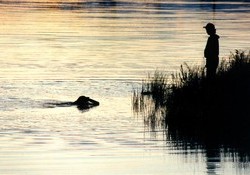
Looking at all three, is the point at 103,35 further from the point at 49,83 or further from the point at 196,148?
the point at 196,148

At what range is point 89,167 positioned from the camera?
19.0 metres

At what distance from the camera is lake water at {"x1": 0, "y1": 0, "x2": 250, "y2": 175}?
1977 cm

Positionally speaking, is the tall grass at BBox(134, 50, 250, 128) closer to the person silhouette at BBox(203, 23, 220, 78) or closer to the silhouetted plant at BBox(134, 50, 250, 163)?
the silhouetted plant at BBox(134, 50, 250, 163)

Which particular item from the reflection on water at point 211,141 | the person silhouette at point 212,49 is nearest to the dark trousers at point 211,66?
the person silhouette at point 212,49

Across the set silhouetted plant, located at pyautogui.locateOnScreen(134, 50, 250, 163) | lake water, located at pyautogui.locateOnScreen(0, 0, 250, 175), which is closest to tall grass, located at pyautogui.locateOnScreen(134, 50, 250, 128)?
silhouetted plant, located at pyautogui.locateOnScreen(134, 50, 250, 163)

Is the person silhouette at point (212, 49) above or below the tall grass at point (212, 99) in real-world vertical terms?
above

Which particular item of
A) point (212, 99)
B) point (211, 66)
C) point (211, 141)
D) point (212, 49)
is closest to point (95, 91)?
point (212, 49)

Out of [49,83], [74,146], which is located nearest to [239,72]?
[74,146]

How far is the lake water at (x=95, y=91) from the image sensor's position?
1977cm

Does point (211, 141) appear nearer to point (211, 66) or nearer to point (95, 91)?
point (211, 66)

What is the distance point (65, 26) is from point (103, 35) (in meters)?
10.6

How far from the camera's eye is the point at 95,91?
104 feet

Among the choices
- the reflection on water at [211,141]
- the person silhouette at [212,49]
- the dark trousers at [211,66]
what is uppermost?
the person silhouette at [212,49]

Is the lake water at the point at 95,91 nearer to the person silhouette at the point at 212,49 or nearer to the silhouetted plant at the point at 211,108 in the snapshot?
the silhouetted plant at the point at 211,108
